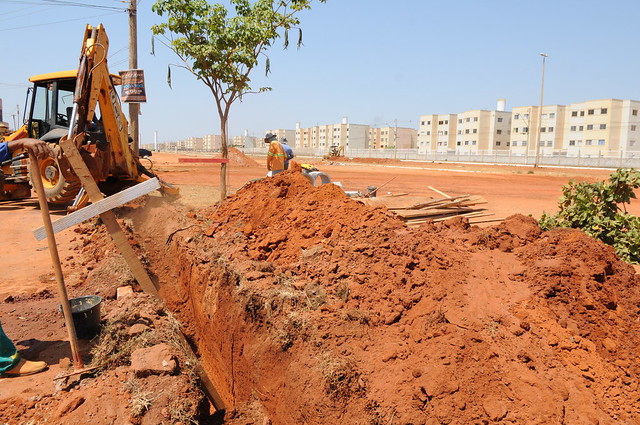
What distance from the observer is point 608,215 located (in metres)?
5.93

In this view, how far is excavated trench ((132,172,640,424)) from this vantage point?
3.08m

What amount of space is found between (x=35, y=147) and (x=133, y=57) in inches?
381

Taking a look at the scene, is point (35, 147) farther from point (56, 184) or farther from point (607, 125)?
point (607, 125)

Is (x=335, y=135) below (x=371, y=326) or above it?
above

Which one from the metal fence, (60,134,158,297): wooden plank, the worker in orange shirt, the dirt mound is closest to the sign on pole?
the worker in orange shirt

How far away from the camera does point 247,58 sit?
31.9 ft

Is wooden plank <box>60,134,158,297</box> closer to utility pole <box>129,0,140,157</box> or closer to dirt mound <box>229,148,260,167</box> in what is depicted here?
utility pole <box>129,0,140,157</box>

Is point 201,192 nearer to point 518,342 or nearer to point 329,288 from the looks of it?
point 329,288

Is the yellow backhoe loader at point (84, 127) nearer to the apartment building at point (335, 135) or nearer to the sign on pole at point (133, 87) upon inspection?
the sign on pole at point (133, 87)

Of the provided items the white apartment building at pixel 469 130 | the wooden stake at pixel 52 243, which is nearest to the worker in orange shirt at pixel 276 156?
the wooden stake at pixel 52 243

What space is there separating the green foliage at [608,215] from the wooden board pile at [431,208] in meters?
1.92

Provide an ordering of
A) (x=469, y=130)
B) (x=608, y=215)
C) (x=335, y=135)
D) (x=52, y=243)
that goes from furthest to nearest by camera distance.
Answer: (x=335, y=135) < (x=469, y=130) < (x=608, y=215) < (x=52, y=243)

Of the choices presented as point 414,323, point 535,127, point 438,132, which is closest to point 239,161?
point 414,323

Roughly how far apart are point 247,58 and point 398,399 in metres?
8.42
